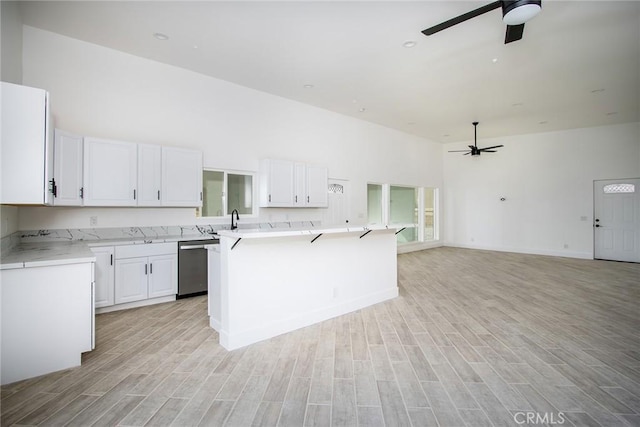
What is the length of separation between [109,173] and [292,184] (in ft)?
9.34

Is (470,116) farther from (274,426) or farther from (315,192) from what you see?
(274,426)

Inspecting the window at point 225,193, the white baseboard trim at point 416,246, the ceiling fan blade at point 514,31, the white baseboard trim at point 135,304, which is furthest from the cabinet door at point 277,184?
the white baseboard trim at point 416,246

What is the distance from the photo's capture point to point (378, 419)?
6.26 ft

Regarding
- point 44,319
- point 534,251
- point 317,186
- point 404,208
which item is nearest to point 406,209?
point 404,208

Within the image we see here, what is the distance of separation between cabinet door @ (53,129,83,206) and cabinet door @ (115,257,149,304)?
0.90 meters

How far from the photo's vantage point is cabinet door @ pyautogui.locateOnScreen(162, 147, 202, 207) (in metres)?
4.27

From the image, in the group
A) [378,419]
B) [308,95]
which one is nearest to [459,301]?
[378,419]

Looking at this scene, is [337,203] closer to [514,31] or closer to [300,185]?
[300,185]

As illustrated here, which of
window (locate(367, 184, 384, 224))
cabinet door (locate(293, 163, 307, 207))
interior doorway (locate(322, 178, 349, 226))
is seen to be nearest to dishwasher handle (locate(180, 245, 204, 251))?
cabinet door (locate(293, 163, 307, 207))

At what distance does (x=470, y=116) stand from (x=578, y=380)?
6.03 metres

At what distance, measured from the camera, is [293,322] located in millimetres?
3279

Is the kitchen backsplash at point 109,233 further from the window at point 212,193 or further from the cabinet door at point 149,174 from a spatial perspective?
the cabinet door at point 149,174

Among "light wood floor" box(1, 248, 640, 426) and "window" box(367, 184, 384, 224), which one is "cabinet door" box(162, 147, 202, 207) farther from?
"window" box(367, 184, 384, 224)

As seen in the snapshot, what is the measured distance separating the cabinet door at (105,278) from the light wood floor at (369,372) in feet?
0.69
